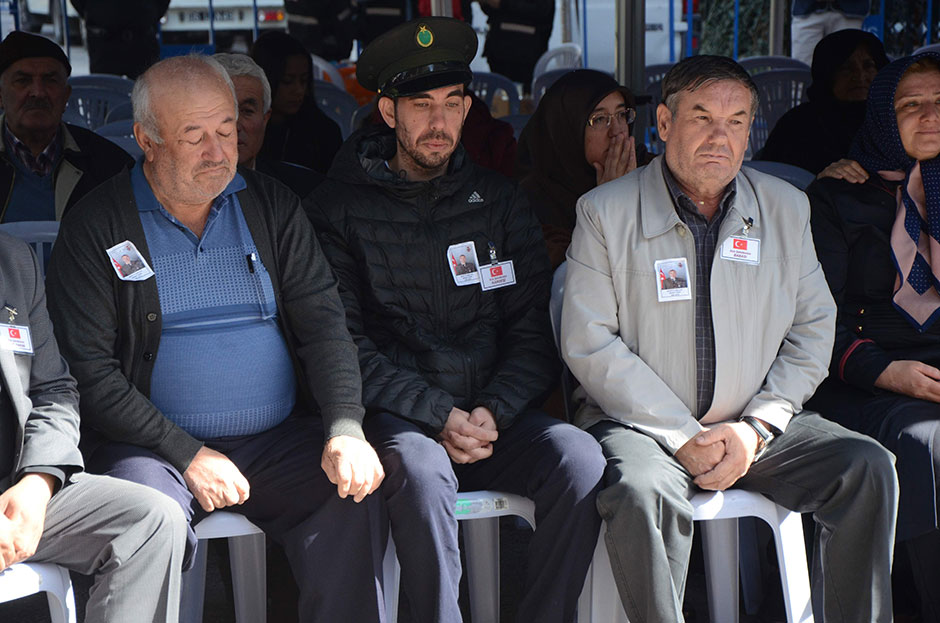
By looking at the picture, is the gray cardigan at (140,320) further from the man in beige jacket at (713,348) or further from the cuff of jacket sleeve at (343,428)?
the man in beige jacket at (713,348)

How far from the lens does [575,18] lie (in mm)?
10812

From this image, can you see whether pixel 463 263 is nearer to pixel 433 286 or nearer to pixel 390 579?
pixel 433 286

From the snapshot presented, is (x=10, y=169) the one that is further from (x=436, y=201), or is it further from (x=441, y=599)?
(x=441, y=599)

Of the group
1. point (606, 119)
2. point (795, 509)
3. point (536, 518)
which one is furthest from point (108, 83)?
point (795, 509)

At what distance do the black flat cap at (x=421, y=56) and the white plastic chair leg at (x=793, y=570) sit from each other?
4.78 ft

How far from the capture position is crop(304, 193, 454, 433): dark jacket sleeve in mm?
2633

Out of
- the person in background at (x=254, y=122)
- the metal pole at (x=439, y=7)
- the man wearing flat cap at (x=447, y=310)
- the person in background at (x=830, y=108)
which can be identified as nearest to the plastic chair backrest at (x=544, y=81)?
the metal pole at (x=439, y=7)

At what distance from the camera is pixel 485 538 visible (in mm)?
2641

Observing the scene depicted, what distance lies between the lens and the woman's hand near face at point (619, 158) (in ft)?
11.6

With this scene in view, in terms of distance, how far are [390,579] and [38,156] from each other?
227cm

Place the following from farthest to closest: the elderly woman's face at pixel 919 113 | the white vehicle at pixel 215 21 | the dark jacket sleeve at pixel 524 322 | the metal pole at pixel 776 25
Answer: the white vehicle at pixel 215 21 → the metal pole at pixel 776 25 → the elderly woman's face at pixel 919 113 → the dark jacket sleeve at pixel 524 322

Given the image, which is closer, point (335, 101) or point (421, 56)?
point (421, 56)

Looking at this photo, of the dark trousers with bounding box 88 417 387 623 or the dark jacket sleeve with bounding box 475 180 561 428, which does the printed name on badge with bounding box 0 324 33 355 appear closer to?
the dark trousers with bounding box 88 417 387 623

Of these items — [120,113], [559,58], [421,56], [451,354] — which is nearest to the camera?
[451,354]
